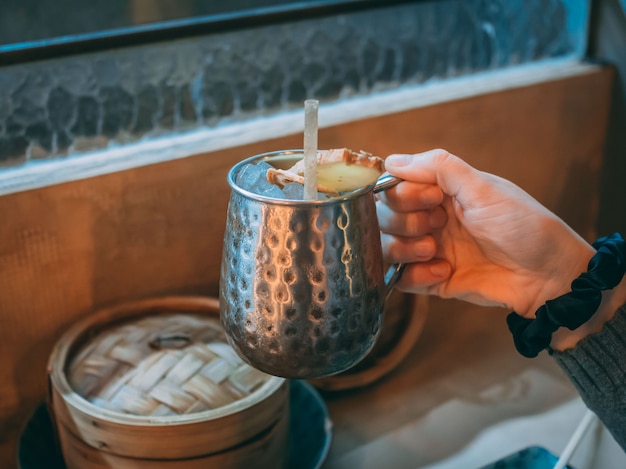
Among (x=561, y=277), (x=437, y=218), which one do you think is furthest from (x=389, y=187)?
(x=561, y=277)

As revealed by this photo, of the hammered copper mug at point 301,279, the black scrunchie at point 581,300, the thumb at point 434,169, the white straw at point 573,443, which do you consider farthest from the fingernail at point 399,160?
the white straw at point 573,443

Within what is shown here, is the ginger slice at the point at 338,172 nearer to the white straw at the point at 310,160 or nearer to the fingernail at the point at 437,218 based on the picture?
the white straw at the point at 310,160

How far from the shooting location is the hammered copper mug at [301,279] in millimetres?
602

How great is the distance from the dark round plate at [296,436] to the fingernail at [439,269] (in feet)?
0.90

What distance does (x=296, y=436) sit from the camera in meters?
1.04

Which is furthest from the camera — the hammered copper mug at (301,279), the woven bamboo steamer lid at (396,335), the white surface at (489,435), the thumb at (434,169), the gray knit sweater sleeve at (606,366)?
the woven bamboo steamer lid at (396,335)

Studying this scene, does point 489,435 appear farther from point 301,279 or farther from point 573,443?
point 301,279

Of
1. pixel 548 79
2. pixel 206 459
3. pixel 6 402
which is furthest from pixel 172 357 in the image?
pixel 548 79

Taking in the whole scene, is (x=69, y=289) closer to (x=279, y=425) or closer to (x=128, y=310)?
(x=128, y=310)

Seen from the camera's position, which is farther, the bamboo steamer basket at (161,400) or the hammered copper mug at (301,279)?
the bamboo steamer basket at (161,400)

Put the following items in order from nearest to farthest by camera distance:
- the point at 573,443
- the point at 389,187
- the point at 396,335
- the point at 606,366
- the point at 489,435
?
the point at 389,187 → the point at 606,366 → the point at 573,443 → the point at 489,435 → the point at 396,335

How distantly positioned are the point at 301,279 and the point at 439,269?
305 mm

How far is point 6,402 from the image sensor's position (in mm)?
988

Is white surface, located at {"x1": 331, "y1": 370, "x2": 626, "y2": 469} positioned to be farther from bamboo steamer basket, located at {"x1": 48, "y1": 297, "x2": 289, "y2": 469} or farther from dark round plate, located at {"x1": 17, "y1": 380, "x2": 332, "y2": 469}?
bamboo steamer basket, located at {"x1": 48, "y1": 297, "x2": 289, "y2": 469}
